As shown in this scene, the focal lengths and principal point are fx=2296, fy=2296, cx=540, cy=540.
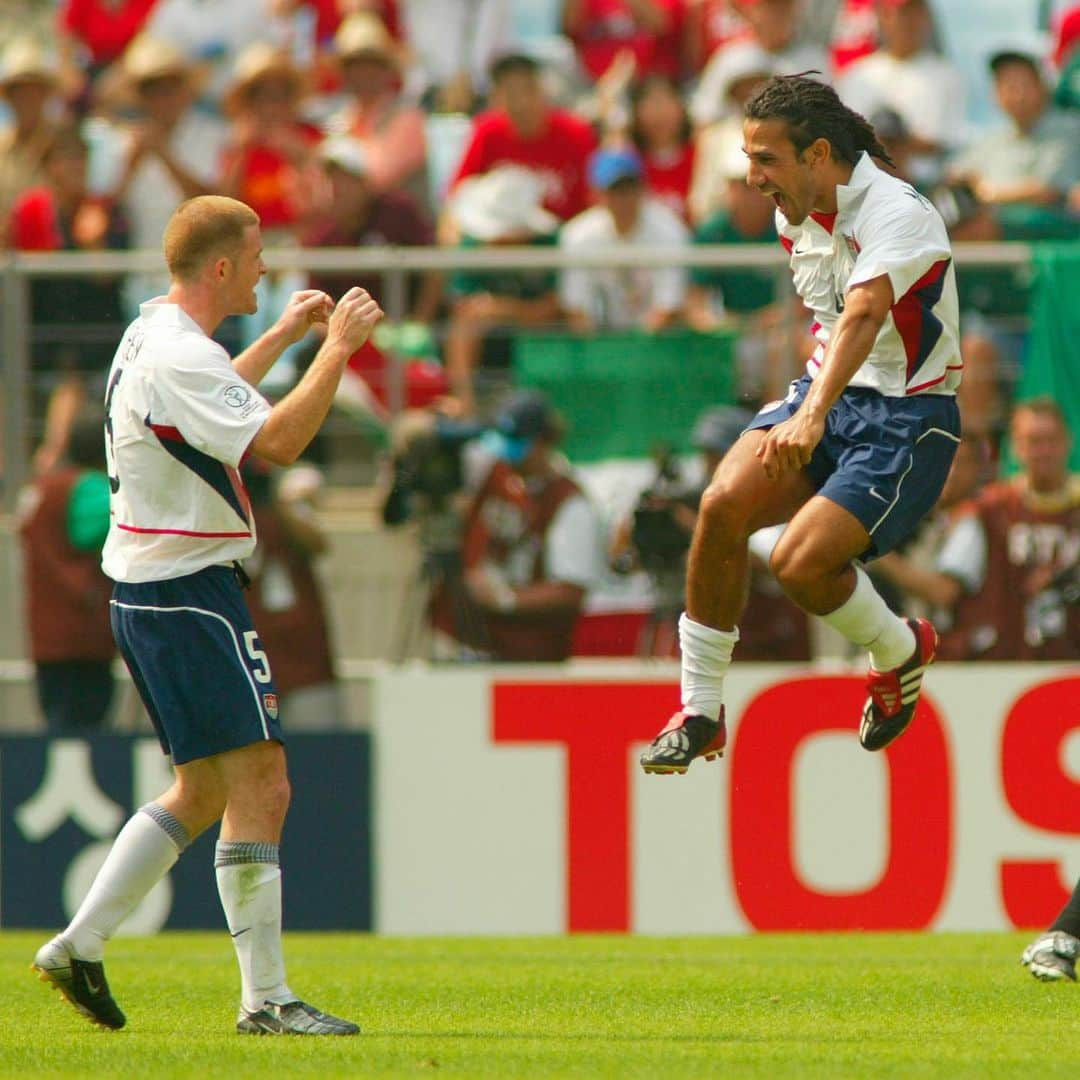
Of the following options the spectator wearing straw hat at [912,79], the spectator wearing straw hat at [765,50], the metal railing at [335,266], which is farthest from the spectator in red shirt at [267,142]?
the spectator wearing straw hat at [912,79]

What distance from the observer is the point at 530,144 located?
1338cm

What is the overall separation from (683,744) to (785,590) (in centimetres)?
59

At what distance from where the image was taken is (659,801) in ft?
36.3

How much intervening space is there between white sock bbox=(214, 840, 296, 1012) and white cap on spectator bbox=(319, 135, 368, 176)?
675 centimetres

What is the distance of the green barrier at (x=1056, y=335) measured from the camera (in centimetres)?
1127

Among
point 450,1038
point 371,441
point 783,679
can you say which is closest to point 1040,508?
point 783,679

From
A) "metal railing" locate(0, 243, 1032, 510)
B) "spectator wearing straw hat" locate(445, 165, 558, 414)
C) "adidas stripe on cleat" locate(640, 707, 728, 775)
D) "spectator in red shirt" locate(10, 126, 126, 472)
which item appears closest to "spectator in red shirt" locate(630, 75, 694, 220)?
"metal railing" locate(0, 243, 1032, 510)

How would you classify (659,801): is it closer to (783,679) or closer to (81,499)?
(783,679)

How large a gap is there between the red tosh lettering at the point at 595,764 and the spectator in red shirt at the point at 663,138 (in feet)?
12.2

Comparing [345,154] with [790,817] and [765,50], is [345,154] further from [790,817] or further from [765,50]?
[790,817]

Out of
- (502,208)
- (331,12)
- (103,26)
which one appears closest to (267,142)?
(502,208)

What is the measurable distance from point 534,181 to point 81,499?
11.3 ft

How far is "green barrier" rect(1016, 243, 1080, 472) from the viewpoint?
444 inches

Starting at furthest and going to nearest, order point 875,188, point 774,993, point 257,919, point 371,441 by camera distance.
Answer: point 371,441 → point 774,993 → point 875,188 → point 257,919
